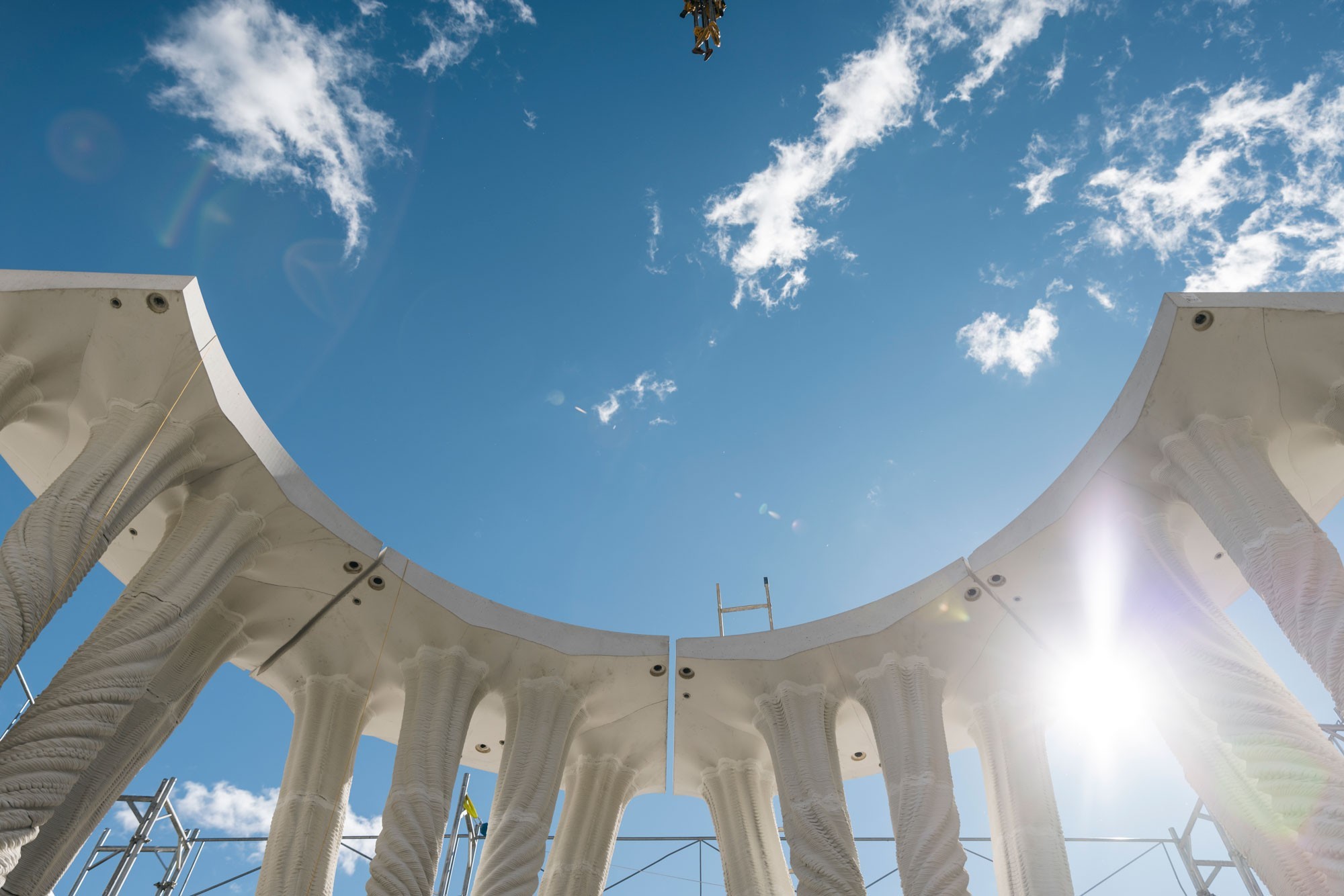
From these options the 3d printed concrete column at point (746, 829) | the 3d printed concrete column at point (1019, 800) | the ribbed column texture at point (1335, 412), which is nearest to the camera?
the ribbed column texture at point (1335, 412)

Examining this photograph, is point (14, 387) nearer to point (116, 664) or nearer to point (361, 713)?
point (116, 664)

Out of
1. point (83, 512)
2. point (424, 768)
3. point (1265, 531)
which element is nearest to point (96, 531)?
point (83, 512)

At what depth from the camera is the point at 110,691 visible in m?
8.12

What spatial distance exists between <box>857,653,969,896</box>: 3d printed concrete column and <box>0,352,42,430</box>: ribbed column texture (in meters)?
9.25

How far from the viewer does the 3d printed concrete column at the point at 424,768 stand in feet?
30.9

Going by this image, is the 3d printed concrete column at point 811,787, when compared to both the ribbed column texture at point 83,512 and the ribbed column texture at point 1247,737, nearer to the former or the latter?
the ribbed column texture at point 1247,737

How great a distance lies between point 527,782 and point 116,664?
14.3 ft

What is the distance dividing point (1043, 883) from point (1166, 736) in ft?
7.34

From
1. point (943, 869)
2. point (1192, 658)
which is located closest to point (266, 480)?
point (943, 869)

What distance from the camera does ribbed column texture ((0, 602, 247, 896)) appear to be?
28.3 ft

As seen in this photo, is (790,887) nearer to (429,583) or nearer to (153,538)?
(429,583)

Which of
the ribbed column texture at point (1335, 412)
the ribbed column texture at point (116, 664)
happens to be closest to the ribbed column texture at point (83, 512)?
the ribbed column texture at point (116, 664)

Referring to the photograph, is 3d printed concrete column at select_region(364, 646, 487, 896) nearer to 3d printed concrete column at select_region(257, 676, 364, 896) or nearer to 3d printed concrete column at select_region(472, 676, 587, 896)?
3d printed concrete column at select_region(472, 676, 587, 896)

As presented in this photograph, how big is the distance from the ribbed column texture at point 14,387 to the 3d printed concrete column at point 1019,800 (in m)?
11.0
